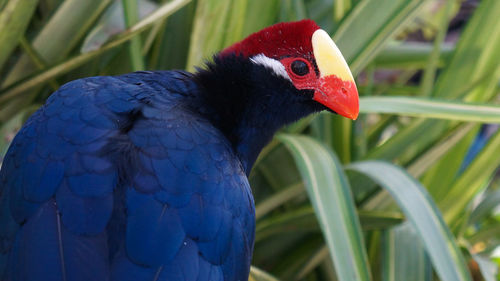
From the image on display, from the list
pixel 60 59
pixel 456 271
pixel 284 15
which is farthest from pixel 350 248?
pixel 60 59

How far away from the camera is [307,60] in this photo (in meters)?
1.05

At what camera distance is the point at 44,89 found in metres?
1.55

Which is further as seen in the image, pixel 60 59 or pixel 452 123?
pixel 452 123

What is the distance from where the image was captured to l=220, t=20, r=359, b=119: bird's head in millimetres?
1040

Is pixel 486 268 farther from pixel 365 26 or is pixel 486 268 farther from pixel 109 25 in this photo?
pixel 109 25

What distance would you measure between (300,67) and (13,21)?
2.09 ft

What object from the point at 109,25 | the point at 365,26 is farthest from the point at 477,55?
the point at 109,25

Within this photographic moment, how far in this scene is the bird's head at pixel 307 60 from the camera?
3.41 ft

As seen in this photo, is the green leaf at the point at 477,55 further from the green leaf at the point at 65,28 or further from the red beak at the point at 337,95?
the green leaf at the point at 65,28

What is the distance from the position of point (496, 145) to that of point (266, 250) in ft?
1.99

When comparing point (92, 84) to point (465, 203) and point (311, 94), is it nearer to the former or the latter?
point (311, 94)

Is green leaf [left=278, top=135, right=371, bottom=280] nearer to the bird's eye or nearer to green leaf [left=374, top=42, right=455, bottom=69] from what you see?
the bird's eye

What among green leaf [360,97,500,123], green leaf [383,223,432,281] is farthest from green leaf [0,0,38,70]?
green leaf [383,223,432,281]

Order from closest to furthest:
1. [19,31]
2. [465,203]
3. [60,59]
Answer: [19,31], [60,59], [465,203]
